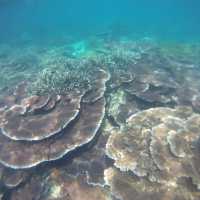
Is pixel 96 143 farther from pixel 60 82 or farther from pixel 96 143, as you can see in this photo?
pixel 60 82

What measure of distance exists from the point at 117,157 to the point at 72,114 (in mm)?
1685

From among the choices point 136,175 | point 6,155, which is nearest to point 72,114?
point 6,155

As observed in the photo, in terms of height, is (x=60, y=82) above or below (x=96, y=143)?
above

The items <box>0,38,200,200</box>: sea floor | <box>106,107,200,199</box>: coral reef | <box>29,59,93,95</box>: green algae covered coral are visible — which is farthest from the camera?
<box>29,59,93,95</box>: green algae covered coral

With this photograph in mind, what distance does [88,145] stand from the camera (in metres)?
7.07

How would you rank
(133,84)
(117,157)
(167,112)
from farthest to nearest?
1. (133,84)
2. (167,112)
3. (117,157)

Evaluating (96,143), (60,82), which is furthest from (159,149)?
(60,82)

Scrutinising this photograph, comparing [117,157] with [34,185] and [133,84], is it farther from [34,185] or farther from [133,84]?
[133,84]

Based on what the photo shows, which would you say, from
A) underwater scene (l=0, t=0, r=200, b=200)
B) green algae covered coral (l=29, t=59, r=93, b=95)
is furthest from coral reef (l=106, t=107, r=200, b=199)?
green algae covered coral (l=29, t=59, r=93, b=95)

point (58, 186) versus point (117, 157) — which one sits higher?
point (117, 157)

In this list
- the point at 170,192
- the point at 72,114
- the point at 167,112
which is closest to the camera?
the point at 170,192

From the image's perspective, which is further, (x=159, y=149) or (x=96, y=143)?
(x=96, y=143)

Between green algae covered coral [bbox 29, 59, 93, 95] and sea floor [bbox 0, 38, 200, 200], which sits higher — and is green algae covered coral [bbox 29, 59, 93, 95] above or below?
above

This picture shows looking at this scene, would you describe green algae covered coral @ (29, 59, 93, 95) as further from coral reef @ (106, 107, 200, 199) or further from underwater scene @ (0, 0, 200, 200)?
coral reef @ (106, 107, 200, 199)
